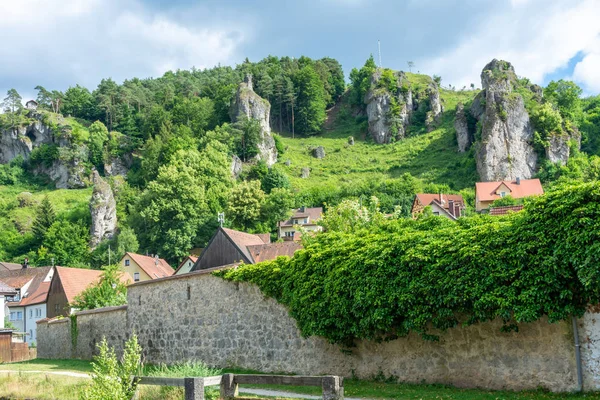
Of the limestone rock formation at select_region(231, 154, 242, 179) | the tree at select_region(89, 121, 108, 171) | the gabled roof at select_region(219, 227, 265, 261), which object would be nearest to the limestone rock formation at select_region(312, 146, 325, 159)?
the limestone rock formation at select_region(231, 154, 242, 179)

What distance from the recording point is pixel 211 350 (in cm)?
2311

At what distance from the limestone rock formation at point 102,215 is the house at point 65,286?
33891 mm

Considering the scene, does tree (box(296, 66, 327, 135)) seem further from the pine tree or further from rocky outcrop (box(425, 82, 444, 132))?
the pine tree

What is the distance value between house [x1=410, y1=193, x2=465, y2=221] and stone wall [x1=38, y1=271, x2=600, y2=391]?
43.1 m

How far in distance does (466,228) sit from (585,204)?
3.59 m

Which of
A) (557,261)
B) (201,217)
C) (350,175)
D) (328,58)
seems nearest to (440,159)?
(350,175)

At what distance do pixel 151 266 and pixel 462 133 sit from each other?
63.0 metres

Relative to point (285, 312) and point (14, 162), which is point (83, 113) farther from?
point (285, 312)

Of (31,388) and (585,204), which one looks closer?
(585,204)

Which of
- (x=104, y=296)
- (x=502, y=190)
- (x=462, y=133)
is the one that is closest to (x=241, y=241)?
(x=104, y=296)

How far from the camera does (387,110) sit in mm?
119688

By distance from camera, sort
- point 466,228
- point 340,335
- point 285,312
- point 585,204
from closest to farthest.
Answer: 1. point 585,204
2. point 466,228
3. point 340,335
4. point 285,312

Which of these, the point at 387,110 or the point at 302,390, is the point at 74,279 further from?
the point at 387,110

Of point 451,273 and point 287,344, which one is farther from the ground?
point 451,273
